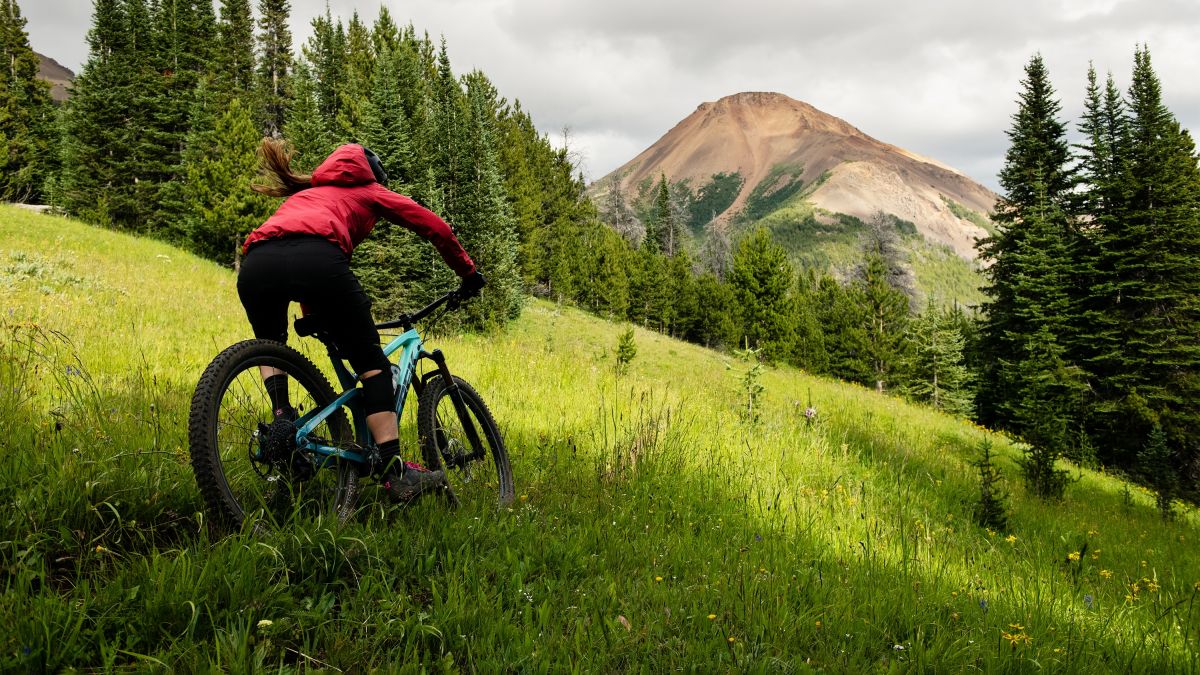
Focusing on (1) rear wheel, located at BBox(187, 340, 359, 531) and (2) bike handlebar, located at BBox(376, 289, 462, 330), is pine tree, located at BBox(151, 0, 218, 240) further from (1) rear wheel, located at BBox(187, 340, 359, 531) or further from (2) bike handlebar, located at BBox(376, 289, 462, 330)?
(1) rear wheel, located at BBox(187, 340, 359, 531)

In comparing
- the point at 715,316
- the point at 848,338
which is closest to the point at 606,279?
the point at 715,316

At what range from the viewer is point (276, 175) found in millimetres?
3256

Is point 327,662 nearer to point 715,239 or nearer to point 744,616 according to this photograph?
point 744,616

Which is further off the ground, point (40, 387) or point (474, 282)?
point (474, 282)

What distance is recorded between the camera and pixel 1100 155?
27.7m

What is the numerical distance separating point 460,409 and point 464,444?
0.87ft

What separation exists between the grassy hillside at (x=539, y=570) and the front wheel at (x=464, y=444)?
0.79ft

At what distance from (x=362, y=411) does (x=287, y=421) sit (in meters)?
0.47

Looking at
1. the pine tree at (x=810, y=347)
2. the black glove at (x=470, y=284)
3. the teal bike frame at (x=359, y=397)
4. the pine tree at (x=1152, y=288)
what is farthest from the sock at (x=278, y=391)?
the pine tree at (x=810, y=347)

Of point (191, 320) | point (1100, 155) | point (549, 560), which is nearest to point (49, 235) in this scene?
point (191, 320)

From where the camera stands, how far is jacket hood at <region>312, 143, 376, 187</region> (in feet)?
10.2

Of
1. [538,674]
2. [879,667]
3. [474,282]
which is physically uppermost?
[474,282]

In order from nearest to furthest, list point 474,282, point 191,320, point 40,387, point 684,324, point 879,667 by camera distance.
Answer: point 879,667 < point 474,282 < point 40,387 < point 191,320 < point 684,324

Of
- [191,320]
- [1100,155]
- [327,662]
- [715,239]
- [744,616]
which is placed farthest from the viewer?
[715,239]
